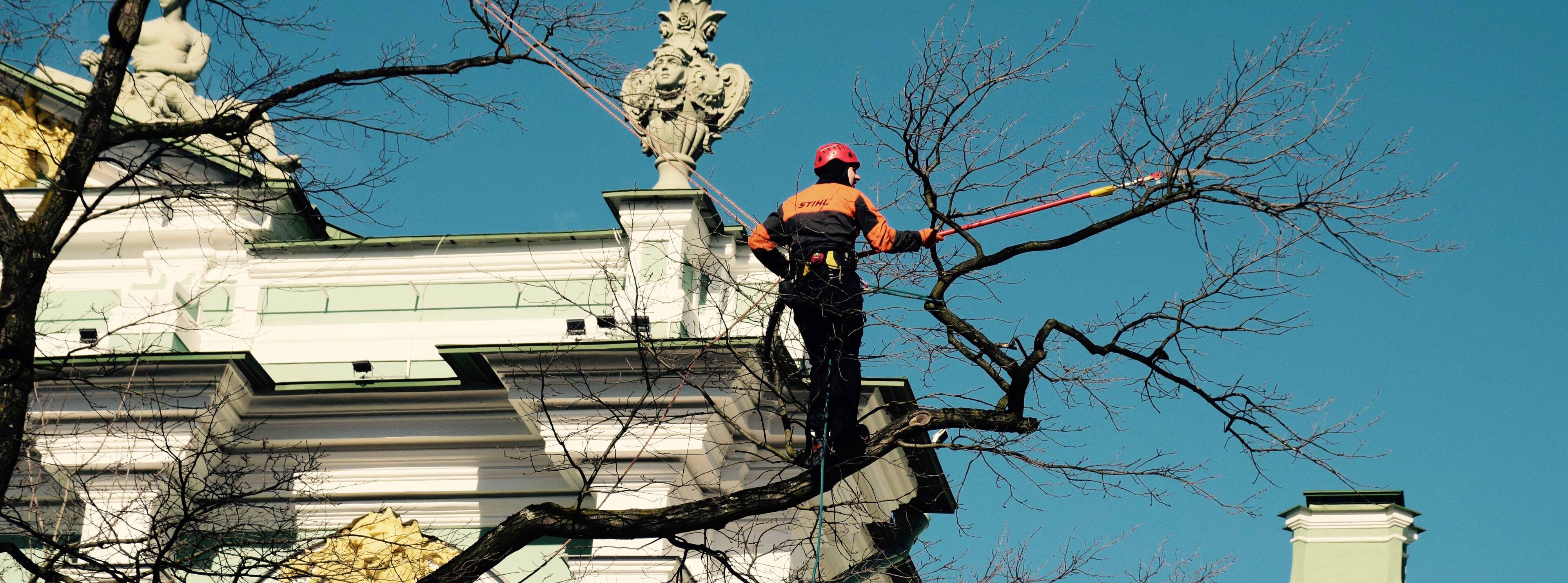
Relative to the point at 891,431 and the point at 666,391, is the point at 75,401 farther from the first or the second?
the point at 891,431

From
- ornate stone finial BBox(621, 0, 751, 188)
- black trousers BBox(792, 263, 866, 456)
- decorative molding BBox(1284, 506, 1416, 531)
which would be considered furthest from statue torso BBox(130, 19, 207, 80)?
decorative molding BBox(1284, 506, 1416, 531)

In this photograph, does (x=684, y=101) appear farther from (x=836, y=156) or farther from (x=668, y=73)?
(x=836, y=156)

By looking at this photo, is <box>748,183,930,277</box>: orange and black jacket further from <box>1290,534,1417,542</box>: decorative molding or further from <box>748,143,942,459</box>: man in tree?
<box>1290,534,1417,542</box>: decorative molding

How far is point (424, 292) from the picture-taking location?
15.5 meters

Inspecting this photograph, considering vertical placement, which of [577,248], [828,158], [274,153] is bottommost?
[828,158]

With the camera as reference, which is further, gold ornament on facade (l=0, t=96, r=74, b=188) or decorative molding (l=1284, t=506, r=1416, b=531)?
decorative molding (l=1284, t=506, r=1416, b=531)

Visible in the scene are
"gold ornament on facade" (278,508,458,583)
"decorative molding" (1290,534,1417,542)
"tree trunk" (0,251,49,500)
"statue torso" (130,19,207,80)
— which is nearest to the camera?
"tree trunk" (0,251,49,500)

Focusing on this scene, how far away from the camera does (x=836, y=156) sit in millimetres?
11195

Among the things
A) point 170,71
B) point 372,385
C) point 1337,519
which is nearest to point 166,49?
point 170,71

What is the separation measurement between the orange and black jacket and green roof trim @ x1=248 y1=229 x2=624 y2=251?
4407mm

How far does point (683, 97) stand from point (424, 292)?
2489 mm

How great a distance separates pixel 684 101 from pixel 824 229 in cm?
499

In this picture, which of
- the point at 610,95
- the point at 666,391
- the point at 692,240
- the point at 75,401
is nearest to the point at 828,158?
the point at 610,95

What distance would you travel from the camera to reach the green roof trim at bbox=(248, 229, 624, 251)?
15.3 m
